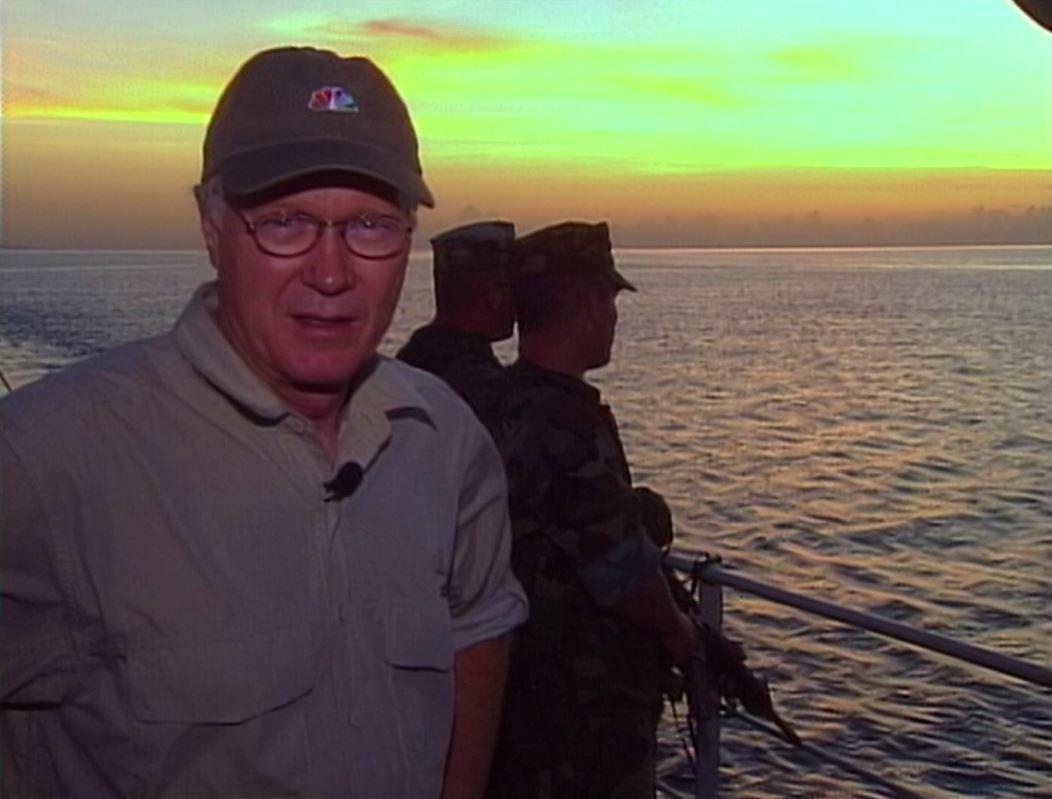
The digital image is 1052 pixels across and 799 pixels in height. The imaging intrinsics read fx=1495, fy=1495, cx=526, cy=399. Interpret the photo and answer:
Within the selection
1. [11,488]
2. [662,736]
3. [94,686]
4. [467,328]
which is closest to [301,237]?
[11,488]

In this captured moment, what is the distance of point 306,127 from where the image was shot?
4.52 ft

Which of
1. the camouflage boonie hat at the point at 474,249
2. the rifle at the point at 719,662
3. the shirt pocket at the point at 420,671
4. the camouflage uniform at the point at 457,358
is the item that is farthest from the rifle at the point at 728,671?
the shirt pocket at the point at 420,671

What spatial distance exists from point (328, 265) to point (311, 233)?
35 mm

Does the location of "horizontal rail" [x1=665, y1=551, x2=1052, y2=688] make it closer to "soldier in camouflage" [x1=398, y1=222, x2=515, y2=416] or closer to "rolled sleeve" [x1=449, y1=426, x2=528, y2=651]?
"soldier in camouflage" [x1=398, y1=222, x2=515, y2=416]

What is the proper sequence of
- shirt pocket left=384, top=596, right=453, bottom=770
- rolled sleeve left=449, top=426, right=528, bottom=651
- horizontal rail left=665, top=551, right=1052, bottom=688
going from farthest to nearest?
1. horizontal rail left=665, top=551, right=1052, bottom=688
2. rolled sleeve left=449, top=426, right=528, bottom=651
3. shirt pocket left=384, top=596, right=453, bottom=770

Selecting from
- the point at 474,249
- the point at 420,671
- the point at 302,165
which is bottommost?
the point at 420,671

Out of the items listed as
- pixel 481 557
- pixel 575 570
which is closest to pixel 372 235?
pixel 481 557

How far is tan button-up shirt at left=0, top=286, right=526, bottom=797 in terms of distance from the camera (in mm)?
1312

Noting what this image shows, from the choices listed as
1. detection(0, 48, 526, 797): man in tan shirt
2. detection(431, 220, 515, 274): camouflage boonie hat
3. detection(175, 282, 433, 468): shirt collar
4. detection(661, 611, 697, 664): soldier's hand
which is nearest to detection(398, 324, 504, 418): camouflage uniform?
detection(431, 220, 515, 274): camouflage boonie hat

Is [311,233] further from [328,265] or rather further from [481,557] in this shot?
[481,557]

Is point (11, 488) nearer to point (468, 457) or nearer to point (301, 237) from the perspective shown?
point (301, 237)

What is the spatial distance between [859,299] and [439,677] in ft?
265

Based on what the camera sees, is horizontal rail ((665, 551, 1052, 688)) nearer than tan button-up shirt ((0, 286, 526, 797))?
No

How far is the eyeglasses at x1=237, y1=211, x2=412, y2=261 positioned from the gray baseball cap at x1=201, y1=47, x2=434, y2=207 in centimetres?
4
